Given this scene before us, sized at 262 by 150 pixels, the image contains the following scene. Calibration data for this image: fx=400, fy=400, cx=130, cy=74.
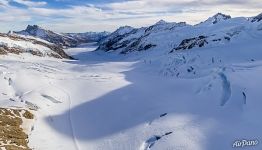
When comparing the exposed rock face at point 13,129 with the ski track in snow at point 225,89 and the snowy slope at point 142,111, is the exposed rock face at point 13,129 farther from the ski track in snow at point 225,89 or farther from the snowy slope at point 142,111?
the ski track in snow at point 225,89

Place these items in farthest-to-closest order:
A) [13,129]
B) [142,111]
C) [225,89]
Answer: [225,89] < [142,111] < [13,129]

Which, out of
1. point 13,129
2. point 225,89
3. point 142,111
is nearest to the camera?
point 13,129

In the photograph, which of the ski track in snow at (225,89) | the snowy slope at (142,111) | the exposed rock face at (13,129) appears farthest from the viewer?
the ski track in snow at (225,89)

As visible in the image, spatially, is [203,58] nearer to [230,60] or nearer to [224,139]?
[230,60]

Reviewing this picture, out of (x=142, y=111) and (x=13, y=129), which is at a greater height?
(x=13, y=129)

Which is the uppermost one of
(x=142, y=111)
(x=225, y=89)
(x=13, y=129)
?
(x=225, y=89)

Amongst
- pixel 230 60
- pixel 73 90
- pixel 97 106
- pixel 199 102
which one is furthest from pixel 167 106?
pixel 230 60

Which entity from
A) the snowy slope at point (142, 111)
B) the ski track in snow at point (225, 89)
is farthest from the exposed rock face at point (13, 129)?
the ski track in snow at point (225, 89)

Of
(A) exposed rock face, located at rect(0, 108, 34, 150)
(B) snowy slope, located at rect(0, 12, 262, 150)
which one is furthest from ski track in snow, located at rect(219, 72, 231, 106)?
(A) exposed rock face, located at rect(0, 108, 34, 150)

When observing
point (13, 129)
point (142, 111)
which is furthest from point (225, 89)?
point (13, 129)

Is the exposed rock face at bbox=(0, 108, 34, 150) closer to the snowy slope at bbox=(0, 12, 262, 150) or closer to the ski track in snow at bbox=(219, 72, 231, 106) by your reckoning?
the snowy slope at bbox=(0, 12, 262, 150)

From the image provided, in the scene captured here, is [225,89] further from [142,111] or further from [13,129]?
[13,129]
